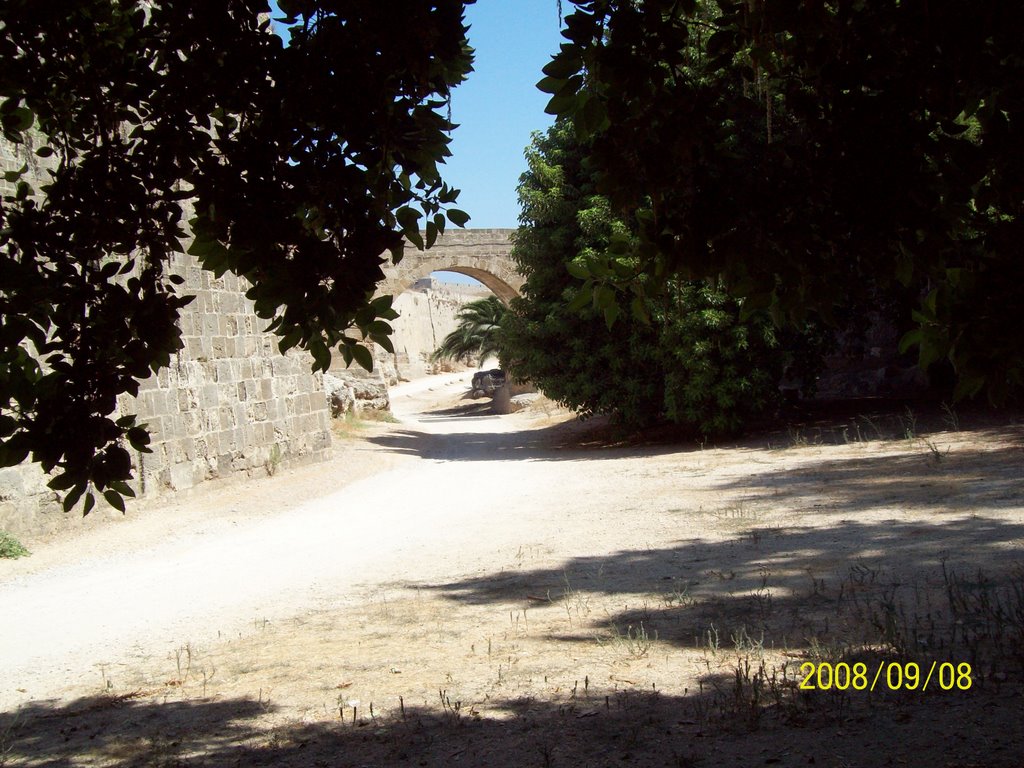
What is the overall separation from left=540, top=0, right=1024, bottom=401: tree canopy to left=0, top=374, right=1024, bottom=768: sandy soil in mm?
1478

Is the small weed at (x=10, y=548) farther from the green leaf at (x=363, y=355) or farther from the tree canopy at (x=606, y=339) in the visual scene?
the tree canopy at (x=606, y=339)

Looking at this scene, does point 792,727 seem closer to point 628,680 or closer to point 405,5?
point 628,680

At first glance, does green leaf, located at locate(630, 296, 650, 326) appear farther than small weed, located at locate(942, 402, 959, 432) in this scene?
No

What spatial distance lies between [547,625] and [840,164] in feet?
10.1

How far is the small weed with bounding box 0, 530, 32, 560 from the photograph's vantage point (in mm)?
7844

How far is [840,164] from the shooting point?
2693mm

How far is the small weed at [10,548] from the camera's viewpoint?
7.84m

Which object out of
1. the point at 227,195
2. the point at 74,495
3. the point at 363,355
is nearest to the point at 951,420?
the point at 363,355

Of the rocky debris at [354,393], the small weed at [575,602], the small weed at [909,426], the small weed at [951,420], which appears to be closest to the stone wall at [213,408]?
the rocky debris at [354,393]

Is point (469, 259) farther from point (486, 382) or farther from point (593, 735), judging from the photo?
point (593, 735)

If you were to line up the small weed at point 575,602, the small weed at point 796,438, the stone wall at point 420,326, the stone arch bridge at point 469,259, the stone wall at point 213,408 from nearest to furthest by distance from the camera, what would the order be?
1. the small weed at point 575,602
2. the stone wall at point 213,408
3. the small weed at point 796,438
4. the stone arch bridge at point 469,259
5. the stone wall at point 420,326

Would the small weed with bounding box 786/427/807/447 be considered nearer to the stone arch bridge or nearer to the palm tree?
the stone arch bridge

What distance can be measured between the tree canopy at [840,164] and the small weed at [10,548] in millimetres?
6918

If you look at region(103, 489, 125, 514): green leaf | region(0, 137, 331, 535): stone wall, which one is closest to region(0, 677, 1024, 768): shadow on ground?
region(103, 489, 125, 514): green leaf
